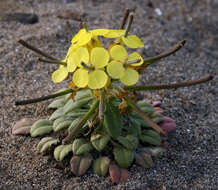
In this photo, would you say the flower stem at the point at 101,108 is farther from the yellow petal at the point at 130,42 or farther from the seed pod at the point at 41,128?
the seed pod at the point at 41,128

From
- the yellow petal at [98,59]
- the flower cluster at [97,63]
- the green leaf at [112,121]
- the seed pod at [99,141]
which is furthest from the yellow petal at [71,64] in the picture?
the seed pod at [99,141]

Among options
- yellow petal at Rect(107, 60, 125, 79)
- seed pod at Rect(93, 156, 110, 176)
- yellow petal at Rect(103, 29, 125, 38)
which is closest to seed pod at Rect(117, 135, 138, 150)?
seed pod at Rect(93, 156, 110, 176)

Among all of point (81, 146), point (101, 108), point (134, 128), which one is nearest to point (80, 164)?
point (81, 146)

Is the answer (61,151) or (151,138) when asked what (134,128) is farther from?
(61,151)

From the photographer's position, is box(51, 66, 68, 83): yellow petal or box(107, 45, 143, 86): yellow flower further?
box(51, 66, 68, 83): yellow petal

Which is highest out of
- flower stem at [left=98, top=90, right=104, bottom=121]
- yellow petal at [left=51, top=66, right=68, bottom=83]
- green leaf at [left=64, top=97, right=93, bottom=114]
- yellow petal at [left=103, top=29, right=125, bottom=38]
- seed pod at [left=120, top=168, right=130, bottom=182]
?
yellow petal at [left=103, top=29, right=125, bottom=38]

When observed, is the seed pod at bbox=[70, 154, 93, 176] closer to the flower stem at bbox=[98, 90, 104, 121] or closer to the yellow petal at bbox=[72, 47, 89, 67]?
the flower stem at bbox=[98, 90, 104, 121]

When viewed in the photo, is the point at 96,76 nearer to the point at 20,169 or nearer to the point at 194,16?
the point at 20,169
